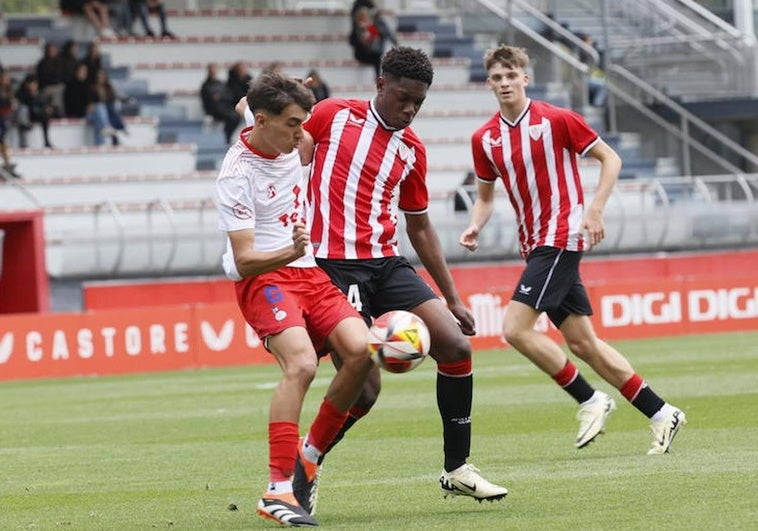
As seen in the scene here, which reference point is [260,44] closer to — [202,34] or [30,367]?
[202,34]

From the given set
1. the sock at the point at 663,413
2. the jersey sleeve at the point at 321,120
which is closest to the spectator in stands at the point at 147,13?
the sock at the point at 663,413

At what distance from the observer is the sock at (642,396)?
33.6ft

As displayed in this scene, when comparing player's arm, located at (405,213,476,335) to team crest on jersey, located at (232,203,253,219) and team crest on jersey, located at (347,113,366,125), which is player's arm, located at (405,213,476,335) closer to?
team crest on jersey, located at (347,113,366,125)

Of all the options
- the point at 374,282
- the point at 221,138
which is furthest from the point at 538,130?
the point at 221,138

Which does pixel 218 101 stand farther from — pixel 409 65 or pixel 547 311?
pixel 409 65

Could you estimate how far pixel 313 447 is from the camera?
805cm

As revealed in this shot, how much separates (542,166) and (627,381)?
4.54 ft

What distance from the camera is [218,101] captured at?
3044 cm

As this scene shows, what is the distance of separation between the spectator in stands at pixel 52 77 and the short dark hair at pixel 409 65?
21350mm

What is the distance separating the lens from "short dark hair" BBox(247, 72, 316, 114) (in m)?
7.56

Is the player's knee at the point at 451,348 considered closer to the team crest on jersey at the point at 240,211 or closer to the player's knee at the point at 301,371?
the player's knee at the point at 301,371

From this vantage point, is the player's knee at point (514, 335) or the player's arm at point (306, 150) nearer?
the player's arm at point (306, 150)

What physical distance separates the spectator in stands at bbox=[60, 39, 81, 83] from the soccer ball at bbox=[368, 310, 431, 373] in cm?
2220

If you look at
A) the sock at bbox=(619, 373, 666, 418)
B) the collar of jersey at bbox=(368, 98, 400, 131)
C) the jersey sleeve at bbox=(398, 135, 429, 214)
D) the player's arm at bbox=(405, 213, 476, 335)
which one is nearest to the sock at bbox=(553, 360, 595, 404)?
the sock at bbox=(619, 373, 666, 418)
